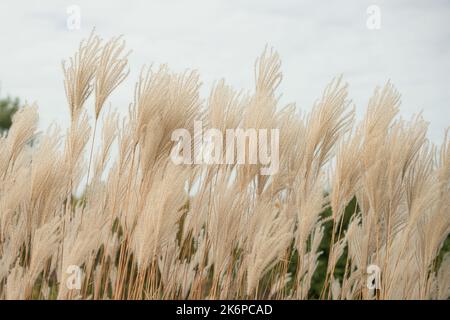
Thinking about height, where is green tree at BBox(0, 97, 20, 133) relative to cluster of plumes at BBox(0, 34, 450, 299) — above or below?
above

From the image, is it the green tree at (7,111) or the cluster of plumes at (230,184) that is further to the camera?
the green tree at (7,111)

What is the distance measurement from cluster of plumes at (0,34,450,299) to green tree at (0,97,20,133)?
13.6 metres

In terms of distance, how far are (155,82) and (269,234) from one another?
0.65 m

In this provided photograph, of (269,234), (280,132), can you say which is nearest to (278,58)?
(280,132)

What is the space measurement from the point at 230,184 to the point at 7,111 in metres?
15.3

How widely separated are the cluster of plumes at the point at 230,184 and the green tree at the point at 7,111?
13623 mm

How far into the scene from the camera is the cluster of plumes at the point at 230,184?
1935mm

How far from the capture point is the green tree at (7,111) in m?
15.3

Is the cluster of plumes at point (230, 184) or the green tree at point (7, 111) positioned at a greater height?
the green tree at point (7, 111)

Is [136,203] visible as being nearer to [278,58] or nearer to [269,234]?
[269,234]

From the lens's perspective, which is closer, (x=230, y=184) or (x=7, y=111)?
(x=230, y=184)

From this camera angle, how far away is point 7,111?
15.9 metres

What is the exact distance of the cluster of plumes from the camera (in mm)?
1935

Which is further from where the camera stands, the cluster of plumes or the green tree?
the green tree
